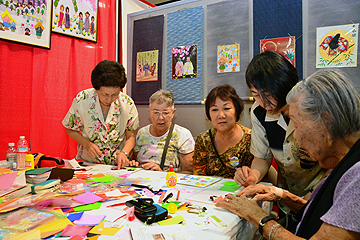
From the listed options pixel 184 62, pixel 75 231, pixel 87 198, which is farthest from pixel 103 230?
pixel 184 62

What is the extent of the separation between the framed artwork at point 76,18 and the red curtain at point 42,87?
0.09m

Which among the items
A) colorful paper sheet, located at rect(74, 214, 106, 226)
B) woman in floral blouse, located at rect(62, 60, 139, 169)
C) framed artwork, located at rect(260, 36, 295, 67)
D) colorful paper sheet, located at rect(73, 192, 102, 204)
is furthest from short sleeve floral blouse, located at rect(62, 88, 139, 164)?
framed artwork, located at rect(260, 36, 295, 67)

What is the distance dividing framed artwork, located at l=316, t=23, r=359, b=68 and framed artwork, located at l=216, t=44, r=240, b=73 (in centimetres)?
76

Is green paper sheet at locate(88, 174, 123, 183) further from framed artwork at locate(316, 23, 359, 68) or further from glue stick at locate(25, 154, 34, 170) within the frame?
framed artwork at locate(316, 23, 359, 68)

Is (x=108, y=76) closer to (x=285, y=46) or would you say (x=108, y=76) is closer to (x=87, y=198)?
(x=87, y=198)

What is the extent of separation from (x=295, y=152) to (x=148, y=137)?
1.43 m

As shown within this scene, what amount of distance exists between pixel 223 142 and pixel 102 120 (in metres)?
1.18

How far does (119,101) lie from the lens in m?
2.49

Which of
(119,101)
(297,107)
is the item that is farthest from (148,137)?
(297,107)

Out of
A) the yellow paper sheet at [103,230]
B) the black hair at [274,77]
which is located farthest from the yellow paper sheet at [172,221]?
the black hair at [274,77]

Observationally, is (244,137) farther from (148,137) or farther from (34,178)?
(34,178)

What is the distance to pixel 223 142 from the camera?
7.22ft

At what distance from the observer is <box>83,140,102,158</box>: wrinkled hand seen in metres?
2.21

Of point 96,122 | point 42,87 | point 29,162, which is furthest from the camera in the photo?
point 42,87
